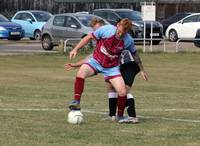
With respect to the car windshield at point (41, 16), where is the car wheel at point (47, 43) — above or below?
below

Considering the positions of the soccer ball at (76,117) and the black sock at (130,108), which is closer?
the soccer ball at (76,117)

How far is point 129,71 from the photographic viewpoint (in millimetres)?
11500

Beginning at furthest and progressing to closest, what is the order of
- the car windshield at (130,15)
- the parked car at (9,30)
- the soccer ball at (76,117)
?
1. the parked car at (9,30)
2. the car windshield at (130,15)
3. the soccer ball at (76,117)

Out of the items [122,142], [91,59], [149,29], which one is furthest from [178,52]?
[122,142]

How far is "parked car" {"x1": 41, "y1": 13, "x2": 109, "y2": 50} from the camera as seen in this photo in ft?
107

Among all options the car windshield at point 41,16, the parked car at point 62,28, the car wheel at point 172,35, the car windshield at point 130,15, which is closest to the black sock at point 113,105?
the parked car at point 62,28

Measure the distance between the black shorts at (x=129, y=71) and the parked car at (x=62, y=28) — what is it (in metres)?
20.8

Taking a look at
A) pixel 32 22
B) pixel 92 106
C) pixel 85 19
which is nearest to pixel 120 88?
pixel 92 106

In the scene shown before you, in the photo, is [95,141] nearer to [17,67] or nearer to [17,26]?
[17,67]

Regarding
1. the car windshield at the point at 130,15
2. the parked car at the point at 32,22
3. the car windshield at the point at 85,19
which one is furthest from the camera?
the parked car at the point at 32,22

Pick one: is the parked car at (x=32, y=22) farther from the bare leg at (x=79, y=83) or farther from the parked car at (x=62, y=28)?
the bare leg at (x=79, y=83)

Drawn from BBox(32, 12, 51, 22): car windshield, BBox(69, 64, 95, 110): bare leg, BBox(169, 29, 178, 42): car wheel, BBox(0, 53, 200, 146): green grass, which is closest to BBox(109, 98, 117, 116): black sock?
BBox(0, 53, 200, 146): green grass

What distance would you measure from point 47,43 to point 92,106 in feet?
65.3

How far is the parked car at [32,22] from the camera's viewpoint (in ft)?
136
